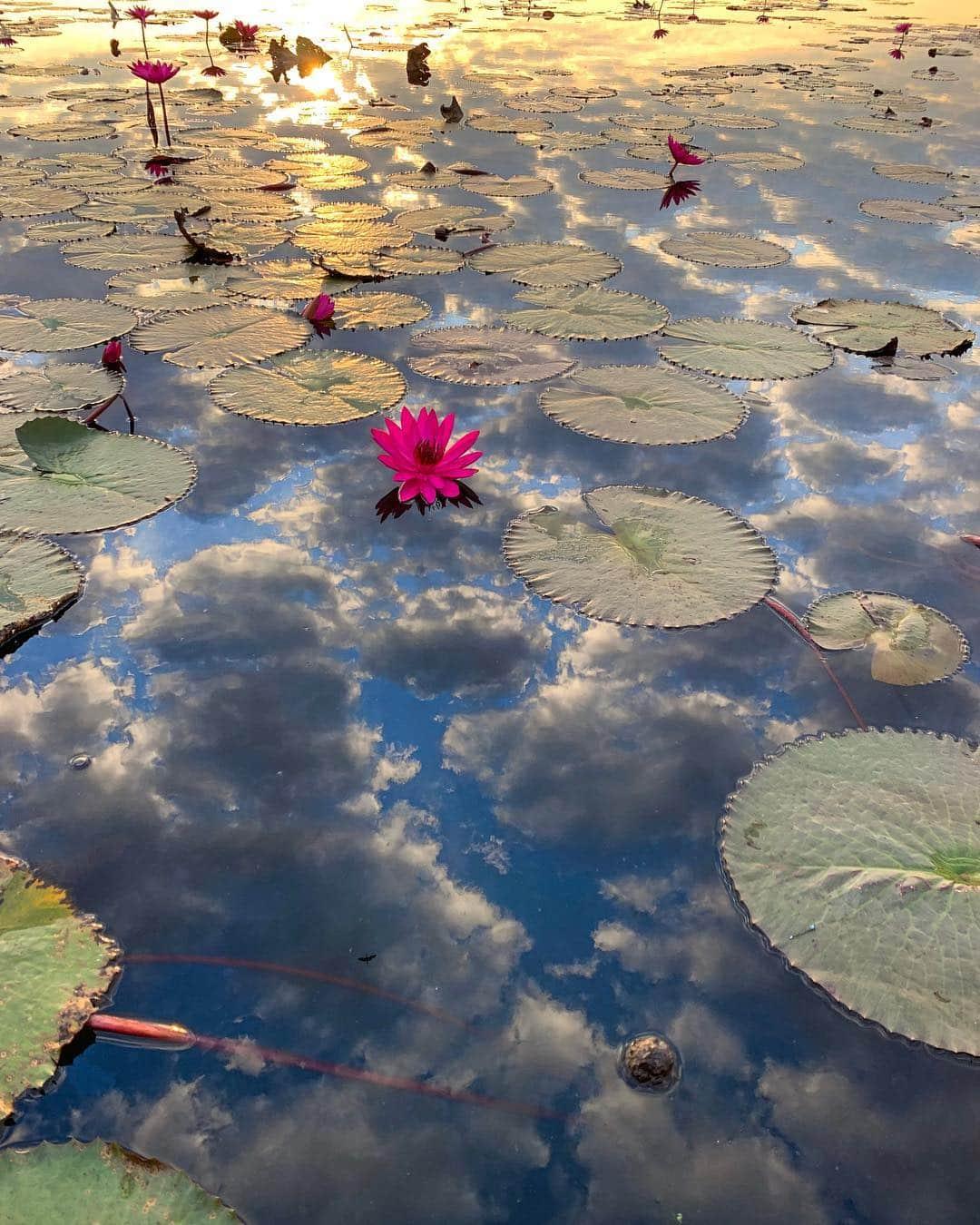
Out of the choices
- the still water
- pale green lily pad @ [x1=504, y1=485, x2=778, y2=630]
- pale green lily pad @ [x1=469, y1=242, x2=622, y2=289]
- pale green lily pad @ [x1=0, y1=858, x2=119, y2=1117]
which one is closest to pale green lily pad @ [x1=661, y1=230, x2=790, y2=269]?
pale green lily pad @ [x1=469, y1=242, x2=622, y2=289]

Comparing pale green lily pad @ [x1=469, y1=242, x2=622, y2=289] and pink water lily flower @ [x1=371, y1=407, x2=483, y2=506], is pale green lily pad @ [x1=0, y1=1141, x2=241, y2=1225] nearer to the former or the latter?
pink water lily flower @ [x1=371, y1=407, x2=483, y2=506]

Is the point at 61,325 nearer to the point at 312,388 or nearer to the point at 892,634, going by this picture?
the point at 312,388

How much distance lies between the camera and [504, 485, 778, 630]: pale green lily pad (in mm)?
2389

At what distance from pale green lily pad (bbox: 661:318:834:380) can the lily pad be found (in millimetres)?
525

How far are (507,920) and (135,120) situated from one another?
8.69 m

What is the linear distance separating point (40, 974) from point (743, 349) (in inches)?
135

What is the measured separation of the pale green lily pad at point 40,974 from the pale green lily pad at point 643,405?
2291 millimetres

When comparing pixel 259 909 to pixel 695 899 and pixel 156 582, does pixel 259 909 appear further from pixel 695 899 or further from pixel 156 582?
pixel 156 582

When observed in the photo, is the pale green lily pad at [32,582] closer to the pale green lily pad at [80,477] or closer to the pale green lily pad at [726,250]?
the pale green lily pad at [80,477]

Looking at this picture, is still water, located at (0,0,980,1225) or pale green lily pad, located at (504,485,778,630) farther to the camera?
pale green lily pad, located at (504,485,778,630)

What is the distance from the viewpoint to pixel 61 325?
12.6ft

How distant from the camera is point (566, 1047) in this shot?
145 centimetres

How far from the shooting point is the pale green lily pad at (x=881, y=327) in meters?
3.91

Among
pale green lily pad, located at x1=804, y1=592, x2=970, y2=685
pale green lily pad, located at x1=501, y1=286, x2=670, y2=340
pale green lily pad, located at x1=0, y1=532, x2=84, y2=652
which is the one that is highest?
pale green lily pad, located at x1=501, y1=286, x2=670, y2=340
